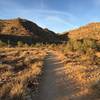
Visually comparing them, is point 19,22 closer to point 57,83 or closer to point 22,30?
point 22,30

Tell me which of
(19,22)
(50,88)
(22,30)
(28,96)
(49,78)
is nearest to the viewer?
(28,96)

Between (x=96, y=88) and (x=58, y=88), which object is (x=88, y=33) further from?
(x=96, y=88)

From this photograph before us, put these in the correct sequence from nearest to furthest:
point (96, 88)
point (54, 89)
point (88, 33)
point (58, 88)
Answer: point (96, 88) → point (54, 89) → point (58, 88) → point (88, 33)

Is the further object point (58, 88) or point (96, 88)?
point (58, 88)

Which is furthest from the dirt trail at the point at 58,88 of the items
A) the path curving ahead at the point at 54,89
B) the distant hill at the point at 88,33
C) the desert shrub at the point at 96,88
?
the distant hill at the point at 88,33

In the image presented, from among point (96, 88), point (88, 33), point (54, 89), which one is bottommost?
point (54, 89)

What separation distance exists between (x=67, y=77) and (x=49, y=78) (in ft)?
3.82

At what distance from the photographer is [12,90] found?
34.2ft

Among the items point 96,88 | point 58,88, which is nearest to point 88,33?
point 58,88

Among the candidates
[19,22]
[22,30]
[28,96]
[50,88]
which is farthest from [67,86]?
[19,22]

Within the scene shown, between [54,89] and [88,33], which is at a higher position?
[88,33]

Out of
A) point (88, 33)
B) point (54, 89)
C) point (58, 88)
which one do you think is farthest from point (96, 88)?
point (88, 33)

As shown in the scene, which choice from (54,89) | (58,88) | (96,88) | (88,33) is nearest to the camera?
(96,88)

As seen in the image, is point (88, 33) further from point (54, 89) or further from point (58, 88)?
point (54, 89)
